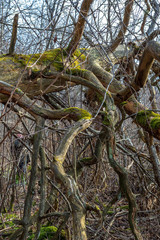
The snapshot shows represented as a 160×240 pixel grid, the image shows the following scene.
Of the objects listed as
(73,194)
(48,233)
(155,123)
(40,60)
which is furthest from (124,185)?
→ (40,60)

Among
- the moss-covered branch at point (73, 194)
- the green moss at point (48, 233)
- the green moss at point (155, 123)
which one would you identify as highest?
the green moss at point (155, 123)

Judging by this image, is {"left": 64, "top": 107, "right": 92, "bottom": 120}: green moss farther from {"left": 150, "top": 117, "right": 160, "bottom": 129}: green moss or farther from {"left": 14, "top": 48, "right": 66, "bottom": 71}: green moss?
{"left": 14, "top": 48, "right": 66, "bottom": 71}: green moss

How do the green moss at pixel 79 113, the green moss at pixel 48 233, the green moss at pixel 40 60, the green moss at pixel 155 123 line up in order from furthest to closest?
1. the green moss at pixel 48 233
2. the green moss at pixel 40 60
3. the green moss at pixel 155 123
4. the green moss at pixel 79 113

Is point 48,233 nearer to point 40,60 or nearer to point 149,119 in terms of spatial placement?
point 149,119

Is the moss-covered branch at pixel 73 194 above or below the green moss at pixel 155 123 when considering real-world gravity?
below

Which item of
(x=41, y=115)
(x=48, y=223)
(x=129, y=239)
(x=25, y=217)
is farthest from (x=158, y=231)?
(x=41, y=115)

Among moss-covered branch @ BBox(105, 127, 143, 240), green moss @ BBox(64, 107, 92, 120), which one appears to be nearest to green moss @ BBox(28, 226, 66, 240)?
moss-covered branch @ BBox(105, 127, 143, 240)

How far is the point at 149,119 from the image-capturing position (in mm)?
2705

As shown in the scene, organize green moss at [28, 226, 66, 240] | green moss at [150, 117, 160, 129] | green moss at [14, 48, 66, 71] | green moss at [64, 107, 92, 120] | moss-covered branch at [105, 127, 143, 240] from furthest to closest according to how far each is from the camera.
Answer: green moss at [28, 226, 66, 240] → green moss at [14, 48, 66, 71] → green moss at [150, 117, 160, 129] → moss-covered branch at [105, 127, 143, 240] → green moss at [64, 107, 92, 120]

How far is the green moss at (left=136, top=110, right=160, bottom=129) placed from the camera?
2572 millimetres

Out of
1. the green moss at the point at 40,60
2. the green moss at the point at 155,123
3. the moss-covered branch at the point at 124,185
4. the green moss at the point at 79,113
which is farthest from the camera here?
the green moss at the point at 40,60

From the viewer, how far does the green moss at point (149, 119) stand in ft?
8.44

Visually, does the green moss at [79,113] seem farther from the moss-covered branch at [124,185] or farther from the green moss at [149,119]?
the green moss at [149,119]

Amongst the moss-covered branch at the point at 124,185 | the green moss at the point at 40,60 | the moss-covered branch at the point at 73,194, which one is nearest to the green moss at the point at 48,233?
the moss-covered branch at the point at 124,185
